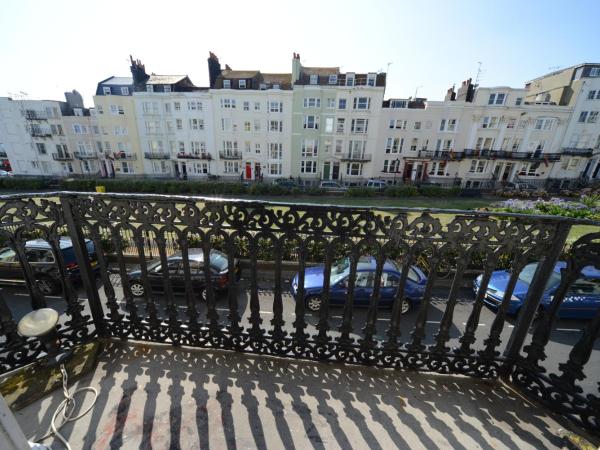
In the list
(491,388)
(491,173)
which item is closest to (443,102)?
(491,173)

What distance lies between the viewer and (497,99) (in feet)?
98.7

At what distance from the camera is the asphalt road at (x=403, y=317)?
6012 millimetres

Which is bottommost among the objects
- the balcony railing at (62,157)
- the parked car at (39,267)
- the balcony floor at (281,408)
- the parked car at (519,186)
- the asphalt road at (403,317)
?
the asphalt road at (403,317)

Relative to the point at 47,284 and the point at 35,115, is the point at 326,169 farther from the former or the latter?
the point at 35,115

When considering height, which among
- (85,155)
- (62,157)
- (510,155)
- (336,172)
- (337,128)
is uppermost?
(337,128)

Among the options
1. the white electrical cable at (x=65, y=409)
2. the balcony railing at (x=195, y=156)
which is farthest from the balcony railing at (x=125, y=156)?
the white electrical cable at (x=65, y=409)

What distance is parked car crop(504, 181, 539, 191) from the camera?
29.8 metres

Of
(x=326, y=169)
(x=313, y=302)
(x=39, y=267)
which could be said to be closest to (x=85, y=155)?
(x=326, y=169)

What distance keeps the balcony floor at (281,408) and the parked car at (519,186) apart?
Answer: 3580 centimetres

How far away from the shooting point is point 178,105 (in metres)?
31.7

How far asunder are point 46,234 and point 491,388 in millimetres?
5262

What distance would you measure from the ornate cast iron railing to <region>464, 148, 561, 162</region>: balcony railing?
118 feet

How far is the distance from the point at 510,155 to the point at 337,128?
22.3 metres

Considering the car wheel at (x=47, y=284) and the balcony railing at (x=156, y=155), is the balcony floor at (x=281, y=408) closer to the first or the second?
the car wheel at (x=47, y=284)
